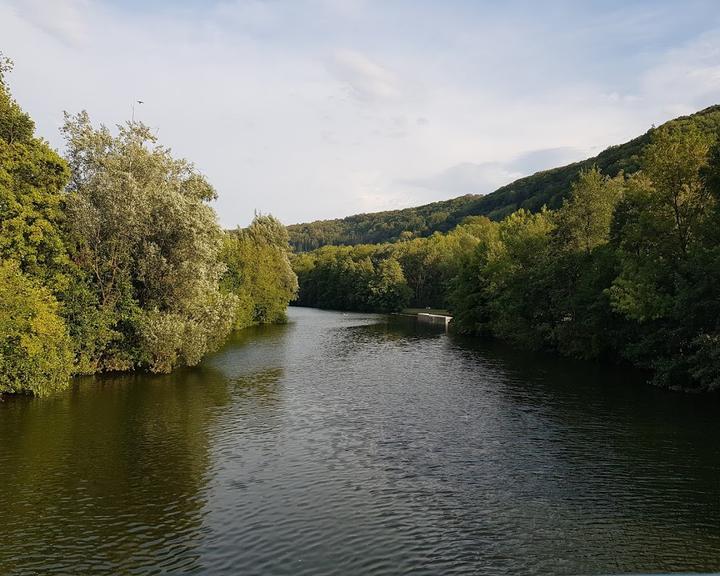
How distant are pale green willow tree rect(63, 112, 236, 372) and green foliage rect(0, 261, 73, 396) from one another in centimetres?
511

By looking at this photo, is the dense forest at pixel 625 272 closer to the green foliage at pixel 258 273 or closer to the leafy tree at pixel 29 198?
the green foliage at pixel 258 273

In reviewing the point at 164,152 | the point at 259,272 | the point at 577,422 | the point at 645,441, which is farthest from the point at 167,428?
the point at 259,272

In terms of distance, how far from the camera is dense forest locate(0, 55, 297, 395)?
31859mm

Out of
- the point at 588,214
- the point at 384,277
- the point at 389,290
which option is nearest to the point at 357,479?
the point at 588,214

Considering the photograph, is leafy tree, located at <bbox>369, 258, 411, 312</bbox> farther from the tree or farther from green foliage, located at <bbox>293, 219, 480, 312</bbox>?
the tree

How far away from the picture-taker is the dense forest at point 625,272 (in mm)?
35031

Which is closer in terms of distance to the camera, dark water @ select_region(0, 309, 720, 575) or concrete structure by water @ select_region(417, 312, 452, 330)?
dark water @ select_region(0, 309, 720, 575)

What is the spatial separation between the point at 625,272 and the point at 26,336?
3960 cm

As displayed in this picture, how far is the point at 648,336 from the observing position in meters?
39.9

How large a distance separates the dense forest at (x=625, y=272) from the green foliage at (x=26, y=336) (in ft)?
122

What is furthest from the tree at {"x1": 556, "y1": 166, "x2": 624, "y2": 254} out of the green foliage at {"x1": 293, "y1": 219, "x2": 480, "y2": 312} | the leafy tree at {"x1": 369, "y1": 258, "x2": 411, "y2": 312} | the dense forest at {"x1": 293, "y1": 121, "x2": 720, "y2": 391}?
the leafy tree at {"x1": 369, "y1": 258, "x2": 411, "y2": 312}

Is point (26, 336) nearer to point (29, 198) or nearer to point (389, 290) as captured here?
point (29, 198)

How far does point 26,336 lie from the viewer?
2955cm

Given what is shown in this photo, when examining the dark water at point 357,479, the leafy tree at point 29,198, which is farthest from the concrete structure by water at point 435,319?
the leafy tree at point 29,198
